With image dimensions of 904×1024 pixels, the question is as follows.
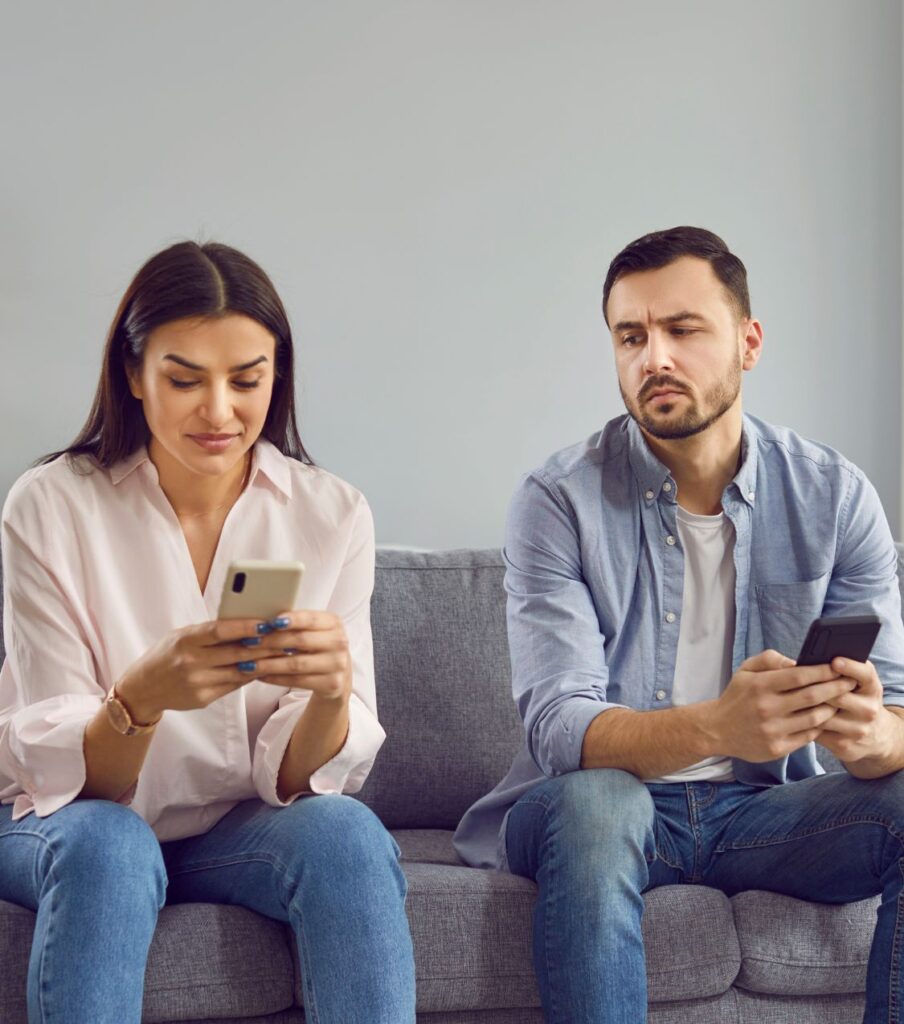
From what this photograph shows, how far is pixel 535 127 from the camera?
2.66 metres

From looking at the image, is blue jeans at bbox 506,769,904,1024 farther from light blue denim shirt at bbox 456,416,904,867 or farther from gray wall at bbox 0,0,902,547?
gray wall at bbox 0,0,902,547

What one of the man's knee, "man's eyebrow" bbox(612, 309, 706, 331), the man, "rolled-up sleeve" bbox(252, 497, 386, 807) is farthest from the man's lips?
the man's knee

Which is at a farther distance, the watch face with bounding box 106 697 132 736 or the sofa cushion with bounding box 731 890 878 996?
the sofa cushion with bounding box 731 890 878 996

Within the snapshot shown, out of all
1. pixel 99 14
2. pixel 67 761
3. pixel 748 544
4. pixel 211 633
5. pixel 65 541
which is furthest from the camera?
pixel 99 14

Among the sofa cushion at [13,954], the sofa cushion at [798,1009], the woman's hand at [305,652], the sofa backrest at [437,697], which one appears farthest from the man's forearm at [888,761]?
the sofa cushion at [13,954]

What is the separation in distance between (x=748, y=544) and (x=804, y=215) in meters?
1.08

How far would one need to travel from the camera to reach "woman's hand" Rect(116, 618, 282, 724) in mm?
1405

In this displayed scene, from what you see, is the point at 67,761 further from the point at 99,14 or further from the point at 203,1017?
the point at 99,14

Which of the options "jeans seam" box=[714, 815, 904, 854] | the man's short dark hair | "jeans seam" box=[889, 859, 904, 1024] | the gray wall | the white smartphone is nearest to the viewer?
the white smartphone

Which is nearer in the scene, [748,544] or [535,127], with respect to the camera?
[748,544]

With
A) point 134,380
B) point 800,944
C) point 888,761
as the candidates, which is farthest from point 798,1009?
point 134,380

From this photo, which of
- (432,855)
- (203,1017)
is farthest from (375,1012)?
(432,855)

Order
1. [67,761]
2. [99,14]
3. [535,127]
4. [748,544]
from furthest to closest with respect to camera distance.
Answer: [535,127], [99,14], [748,544], [67,761]

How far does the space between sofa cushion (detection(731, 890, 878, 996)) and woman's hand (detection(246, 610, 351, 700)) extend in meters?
0.66
